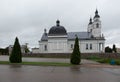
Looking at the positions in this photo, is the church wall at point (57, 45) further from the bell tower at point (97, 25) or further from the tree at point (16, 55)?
the tree at point (16, 55)

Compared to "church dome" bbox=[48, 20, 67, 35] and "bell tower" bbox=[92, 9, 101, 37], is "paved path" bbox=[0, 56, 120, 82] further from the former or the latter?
"bell tower" bbox=[92, 9, 101, 37]

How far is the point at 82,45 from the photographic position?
77.5 m

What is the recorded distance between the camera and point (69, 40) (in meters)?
77.3

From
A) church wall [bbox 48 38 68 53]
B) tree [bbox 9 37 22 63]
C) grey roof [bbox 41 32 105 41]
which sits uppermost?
grey roof [bbox 41 32 105 41]

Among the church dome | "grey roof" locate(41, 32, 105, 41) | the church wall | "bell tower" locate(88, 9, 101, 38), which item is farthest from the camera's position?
"bell tower" locate(88, 9, 101, 38)

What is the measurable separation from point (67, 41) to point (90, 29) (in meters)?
13.9

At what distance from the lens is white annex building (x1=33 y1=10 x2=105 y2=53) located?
73375mm

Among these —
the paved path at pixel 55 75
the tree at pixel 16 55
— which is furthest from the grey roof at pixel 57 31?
the paved path at pixel 55 75

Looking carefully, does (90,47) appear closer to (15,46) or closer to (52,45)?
(52,45)

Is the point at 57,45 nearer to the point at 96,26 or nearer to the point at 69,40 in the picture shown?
the point at 69,40

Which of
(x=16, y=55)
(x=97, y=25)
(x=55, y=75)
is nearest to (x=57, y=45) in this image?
(x=97, y=25)

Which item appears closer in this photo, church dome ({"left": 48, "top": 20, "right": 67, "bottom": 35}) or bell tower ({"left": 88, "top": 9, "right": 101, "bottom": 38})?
church dome ({"left": 48, "top": 20, "right": 67, "bottom": 35})

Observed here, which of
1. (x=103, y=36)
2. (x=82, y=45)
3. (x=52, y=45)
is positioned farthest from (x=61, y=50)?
(x=103, y=36)

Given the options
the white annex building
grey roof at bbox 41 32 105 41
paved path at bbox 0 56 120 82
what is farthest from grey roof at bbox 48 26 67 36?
paved path at bbox 0 56 120 82
